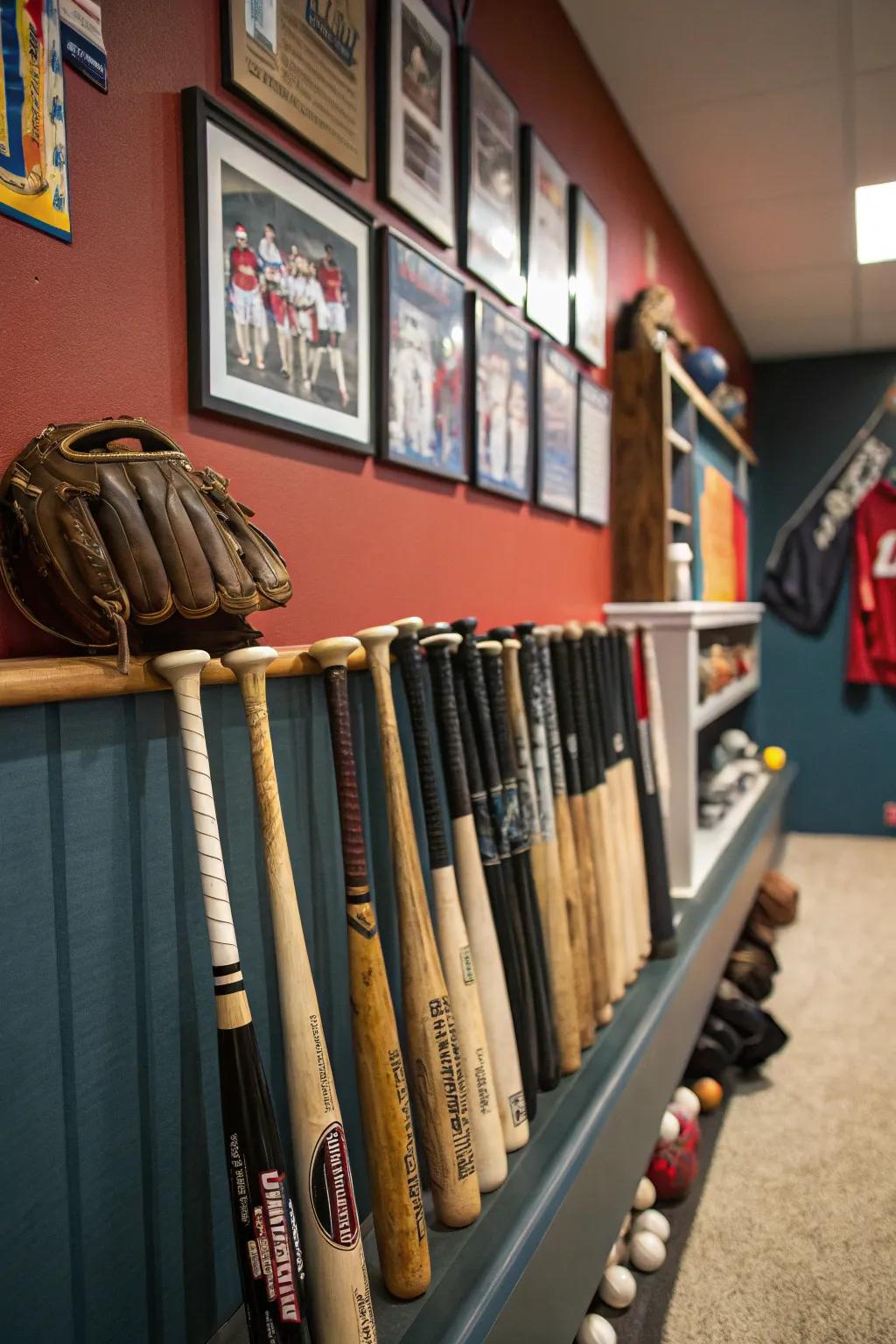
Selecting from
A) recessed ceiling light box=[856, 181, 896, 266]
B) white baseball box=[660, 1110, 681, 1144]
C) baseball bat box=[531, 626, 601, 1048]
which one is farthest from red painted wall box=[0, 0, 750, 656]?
recessed ceiling light box=[856, 181, 896, 266]

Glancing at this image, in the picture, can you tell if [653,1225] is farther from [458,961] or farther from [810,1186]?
[458,961]

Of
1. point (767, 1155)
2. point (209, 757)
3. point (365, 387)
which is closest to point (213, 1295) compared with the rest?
point (209, 757)

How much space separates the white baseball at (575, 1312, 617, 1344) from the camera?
63.8 inches

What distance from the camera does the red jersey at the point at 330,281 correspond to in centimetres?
148

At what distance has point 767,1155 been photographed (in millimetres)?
2342

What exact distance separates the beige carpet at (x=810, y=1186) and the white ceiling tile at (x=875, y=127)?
111 inches

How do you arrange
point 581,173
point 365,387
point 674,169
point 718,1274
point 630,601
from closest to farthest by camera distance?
point 365,387, point 718,1274, point 581,173, point 630,601, point 674,169

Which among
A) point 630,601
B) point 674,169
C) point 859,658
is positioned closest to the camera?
point 630,601

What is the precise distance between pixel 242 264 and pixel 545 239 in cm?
139

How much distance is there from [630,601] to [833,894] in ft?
7.34

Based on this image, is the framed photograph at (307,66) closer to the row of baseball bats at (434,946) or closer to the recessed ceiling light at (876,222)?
the row of baseball bats at (434,946)

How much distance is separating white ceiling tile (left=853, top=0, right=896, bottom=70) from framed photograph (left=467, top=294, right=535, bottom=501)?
125cm

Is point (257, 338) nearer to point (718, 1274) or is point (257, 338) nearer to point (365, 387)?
point (365, 387)

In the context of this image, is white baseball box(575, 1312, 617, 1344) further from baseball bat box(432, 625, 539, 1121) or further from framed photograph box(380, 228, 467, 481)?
framed photograph box(380, 228, 467, 481)
